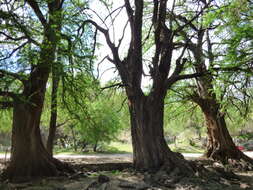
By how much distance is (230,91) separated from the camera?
9594 millimetres

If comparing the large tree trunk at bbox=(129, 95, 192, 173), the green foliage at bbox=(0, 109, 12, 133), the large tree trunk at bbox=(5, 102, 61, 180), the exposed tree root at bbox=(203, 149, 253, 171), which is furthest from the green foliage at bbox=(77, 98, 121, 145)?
the large tree trunk at bbox=(129, 95, 192, 173)

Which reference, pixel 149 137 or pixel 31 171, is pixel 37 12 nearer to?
pixel 31 171

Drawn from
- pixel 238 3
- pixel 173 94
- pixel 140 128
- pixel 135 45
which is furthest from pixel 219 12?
pixel 173 94

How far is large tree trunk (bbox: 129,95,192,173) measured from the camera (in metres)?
8.28

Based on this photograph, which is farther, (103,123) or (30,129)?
(103,123)

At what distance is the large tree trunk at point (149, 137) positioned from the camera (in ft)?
27.2

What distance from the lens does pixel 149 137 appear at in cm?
853

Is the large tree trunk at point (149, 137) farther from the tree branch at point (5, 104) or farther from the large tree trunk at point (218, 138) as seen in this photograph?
the large tree trunk at point (218, 138)

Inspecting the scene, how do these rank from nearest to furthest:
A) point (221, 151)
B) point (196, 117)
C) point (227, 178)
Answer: point (227, 178) < point (221, 151) < point (196, 117)

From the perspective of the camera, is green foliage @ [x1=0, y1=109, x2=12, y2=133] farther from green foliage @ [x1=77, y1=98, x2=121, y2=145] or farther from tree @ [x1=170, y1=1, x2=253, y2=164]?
tree @ [x1=170, y1=1, x2=253, y2=164]

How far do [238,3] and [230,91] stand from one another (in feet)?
12.7

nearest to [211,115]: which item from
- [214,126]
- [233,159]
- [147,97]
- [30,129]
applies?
[214,126]

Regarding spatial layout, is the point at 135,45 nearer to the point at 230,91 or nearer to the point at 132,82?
the point at 132,82

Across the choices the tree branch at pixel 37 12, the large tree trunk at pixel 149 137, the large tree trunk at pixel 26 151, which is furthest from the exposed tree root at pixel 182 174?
the tree branch at pixel 37 12
